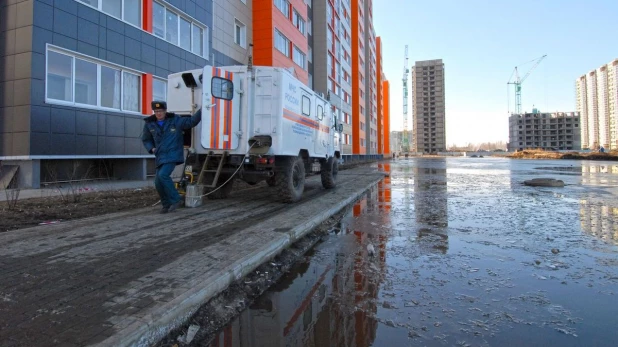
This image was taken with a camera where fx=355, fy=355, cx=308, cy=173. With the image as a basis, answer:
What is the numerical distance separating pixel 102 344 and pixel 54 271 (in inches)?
75.2

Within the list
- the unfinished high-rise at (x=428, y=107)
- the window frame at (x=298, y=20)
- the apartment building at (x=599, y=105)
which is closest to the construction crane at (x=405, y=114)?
the unfinished high-rise at (x=428, y=107)

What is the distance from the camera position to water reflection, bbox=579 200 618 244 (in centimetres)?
603

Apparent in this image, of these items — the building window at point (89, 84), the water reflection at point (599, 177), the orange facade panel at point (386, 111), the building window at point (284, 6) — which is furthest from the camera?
the orange facade panel at point (386, 111)

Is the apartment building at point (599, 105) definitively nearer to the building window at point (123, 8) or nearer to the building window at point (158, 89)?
the building window at point (158, 89)

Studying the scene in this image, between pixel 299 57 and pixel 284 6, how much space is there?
4.38 m

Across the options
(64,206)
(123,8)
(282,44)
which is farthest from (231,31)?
(64,206)

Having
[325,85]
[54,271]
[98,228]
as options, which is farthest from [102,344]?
[325,85]

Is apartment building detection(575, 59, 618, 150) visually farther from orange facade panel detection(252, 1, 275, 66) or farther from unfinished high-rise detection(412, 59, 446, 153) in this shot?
orange facade panel detection(252, 1, 275, 66)

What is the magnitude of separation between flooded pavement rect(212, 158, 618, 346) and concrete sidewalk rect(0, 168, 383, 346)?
489 mm

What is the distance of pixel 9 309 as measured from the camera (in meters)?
2.79

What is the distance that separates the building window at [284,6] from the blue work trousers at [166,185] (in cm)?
2067

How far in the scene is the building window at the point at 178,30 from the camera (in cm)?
1579

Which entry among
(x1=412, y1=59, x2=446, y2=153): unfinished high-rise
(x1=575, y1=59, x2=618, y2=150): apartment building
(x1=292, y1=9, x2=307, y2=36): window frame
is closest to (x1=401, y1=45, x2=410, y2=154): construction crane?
(x1=412, y1=59, x2=446, y2=153): unfinished high-rise

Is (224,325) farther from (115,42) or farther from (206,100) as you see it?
(115,42)
